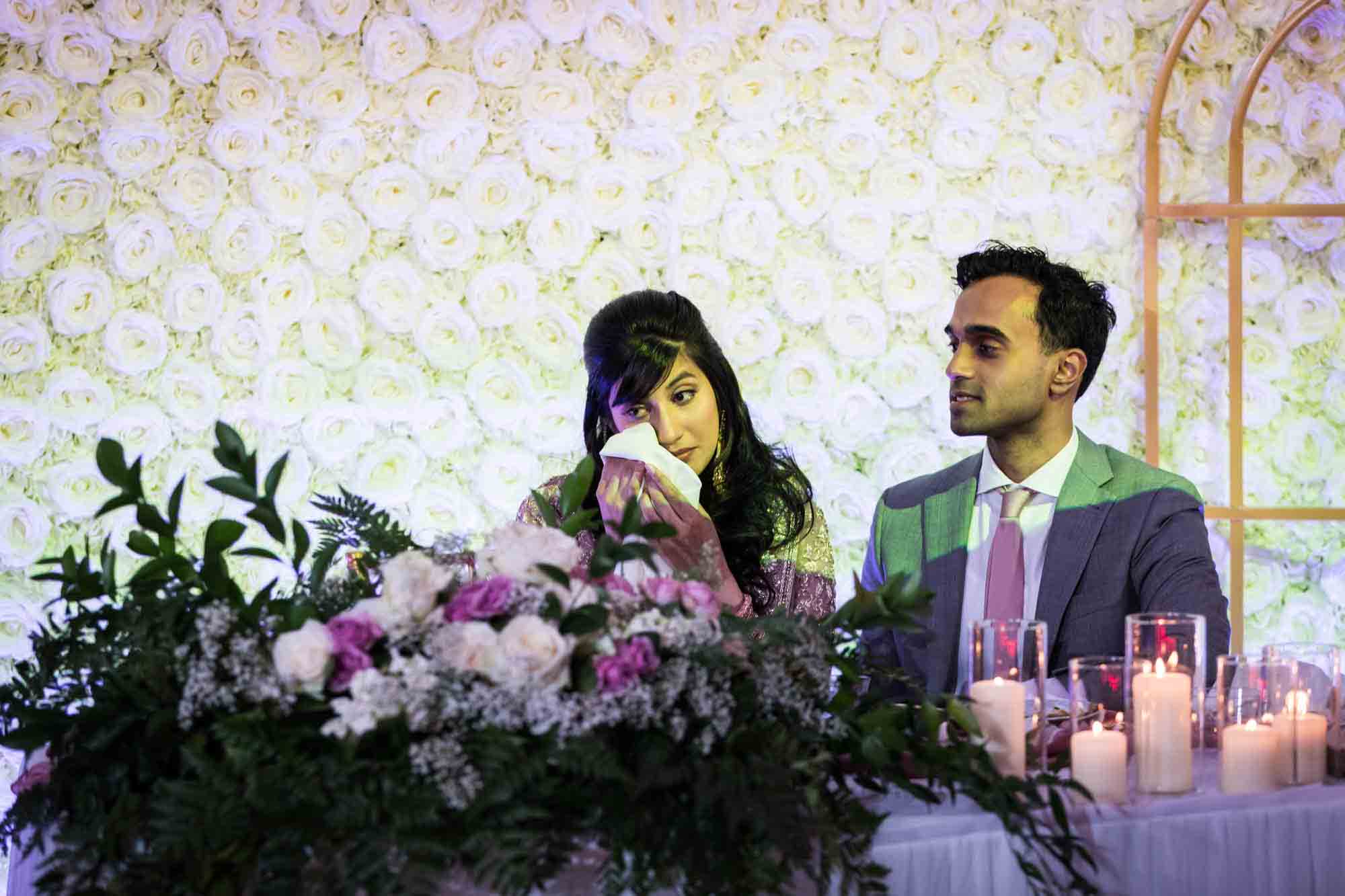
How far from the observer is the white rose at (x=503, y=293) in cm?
379

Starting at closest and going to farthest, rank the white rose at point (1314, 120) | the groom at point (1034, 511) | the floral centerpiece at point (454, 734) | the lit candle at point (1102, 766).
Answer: the floral centerpiece at point (454, 734) → the lit candle at point (1102, 766) → the groom at point (1034, 511) → the white rose at point (1314, 120)

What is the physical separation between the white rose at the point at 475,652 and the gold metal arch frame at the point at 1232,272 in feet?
8.70

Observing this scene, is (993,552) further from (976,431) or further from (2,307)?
(2,307)

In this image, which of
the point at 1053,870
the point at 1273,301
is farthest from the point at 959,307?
the point at 1053,870

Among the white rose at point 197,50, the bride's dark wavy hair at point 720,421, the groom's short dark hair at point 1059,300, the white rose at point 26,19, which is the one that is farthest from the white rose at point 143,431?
the groom's short dark hair at point 1059,300

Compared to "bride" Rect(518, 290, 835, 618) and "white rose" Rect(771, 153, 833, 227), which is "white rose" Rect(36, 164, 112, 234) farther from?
"white rose" Rect(771, 153, 833, 227)

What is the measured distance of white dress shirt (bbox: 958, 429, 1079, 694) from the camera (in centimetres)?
280

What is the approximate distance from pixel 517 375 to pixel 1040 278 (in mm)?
1424

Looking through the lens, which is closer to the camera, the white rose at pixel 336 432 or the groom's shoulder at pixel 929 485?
the groom's shoulder at pixel 929 485

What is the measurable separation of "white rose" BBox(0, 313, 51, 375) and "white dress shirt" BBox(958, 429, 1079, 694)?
2.44m

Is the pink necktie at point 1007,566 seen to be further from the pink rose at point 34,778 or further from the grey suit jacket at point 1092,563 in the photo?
the pink rose at point 34,778

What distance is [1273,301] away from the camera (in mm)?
3721

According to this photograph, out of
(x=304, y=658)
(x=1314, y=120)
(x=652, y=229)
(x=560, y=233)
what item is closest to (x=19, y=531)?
(x=560, y=233)

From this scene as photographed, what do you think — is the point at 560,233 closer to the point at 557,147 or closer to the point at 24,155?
the point at 557,147
